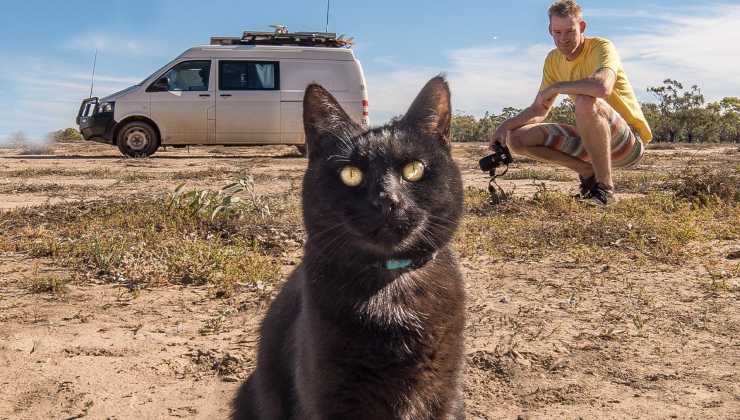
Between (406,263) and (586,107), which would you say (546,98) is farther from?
(406,263)

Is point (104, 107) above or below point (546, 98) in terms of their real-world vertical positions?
above

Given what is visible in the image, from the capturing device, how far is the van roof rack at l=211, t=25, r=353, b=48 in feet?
50.3

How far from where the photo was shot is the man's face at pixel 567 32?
6.37 m

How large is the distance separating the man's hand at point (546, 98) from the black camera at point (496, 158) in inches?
21.7

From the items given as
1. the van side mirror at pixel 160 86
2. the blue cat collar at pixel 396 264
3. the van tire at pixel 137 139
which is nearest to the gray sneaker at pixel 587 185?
the blue cat collar at pixel 396 264

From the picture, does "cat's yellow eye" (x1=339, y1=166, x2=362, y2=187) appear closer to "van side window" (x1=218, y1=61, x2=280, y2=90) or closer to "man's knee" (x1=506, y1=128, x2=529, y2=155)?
"man's knee" (x1=506, y1=128, x2=529, y2=155)

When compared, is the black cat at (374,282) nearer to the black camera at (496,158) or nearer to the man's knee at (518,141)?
the black camera at (496,158)

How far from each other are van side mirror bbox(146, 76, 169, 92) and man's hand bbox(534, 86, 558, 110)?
9619 millimetres

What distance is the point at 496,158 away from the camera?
6.56 meters

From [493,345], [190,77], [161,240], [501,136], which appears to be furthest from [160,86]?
[493,345]

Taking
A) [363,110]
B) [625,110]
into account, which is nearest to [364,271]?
[625,110]

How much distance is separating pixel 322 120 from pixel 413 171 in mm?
408

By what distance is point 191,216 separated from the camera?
5.39 metres

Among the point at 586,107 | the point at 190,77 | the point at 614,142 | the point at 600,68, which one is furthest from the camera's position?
the point at 190,77
